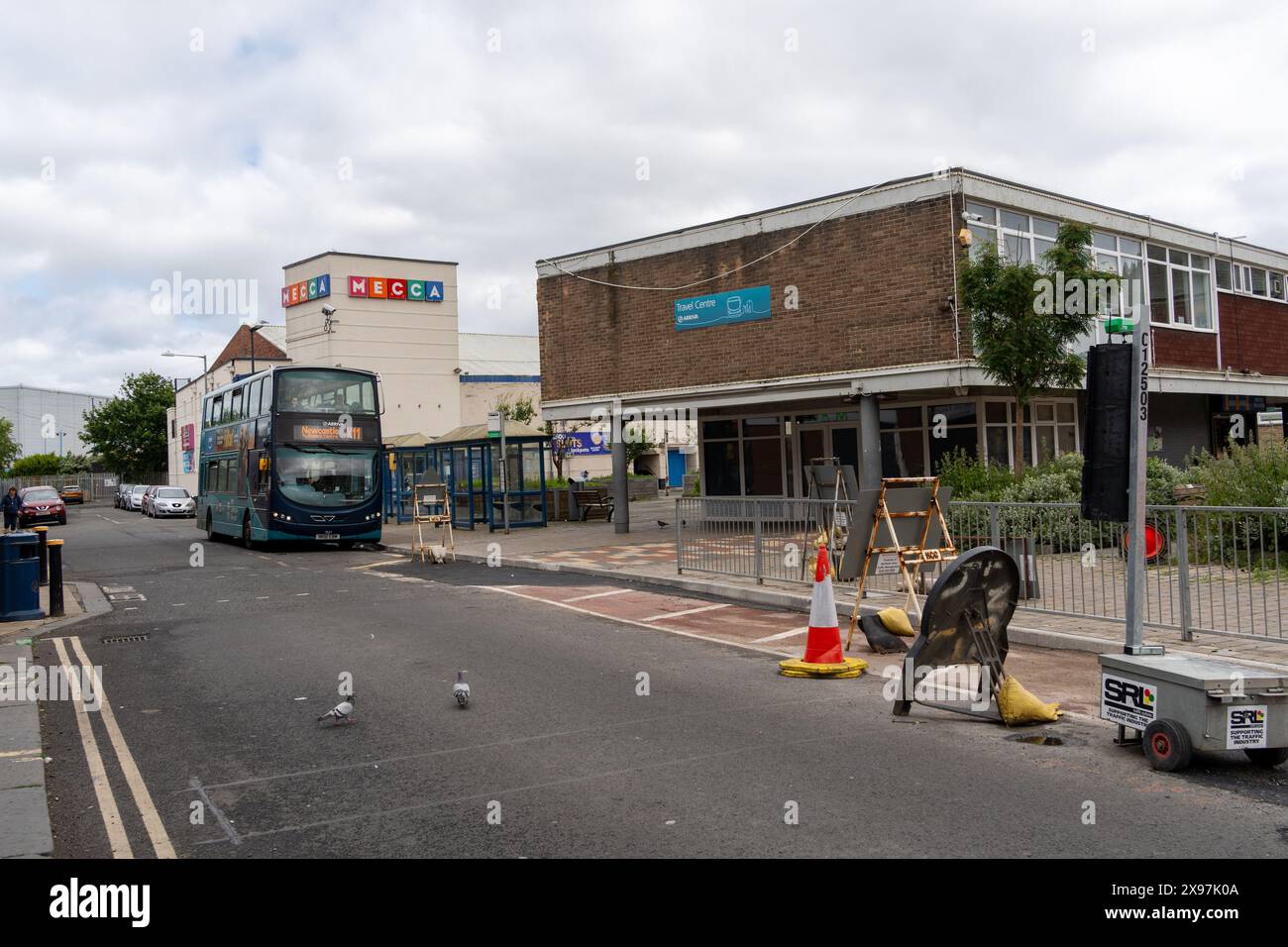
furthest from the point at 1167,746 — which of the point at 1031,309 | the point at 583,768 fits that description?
the point at 1031,309

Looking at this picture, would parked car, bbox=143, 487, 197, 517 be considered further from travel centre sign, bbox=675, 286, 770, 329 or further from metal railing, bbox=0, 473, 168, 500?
metal railing, bbox=0, 473, 168, 500

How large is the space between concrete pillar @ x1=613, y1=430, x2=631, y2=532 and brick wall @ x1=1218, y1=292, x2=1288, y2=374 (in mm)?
15532

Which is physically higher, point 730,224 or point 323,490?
point 730,224

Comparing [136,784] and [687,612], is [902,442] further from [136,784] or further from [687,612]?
[136,784]

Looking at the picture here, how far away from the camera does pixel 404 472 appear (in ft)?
121

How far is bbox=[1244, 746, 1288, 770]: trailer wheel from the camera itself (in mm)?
6274

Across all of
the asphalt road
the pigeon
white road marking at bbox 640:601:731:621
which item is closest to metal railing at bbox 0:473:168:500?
white road marking at bbox 640:601:731:621

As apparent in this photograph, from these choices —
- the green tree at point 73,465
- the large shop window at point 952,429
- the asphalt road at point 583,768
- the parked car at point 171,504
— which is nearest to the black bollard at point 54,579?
the asphalt road at point 583,768

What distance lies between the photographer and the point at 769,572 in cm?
1486

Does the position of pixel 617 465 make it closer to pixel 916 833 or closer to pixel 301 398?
pixel 301 398

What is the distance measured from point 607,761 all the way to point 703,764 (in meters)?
0.62

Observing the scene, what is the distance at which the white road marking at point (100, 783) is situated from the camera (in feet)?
17.6

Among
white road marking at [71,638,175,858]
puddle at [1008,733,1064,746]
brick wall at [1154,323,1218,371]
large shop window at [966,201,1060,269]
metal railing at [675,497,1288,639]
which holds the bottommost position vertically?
puddle at [1008,733,1064,746]
